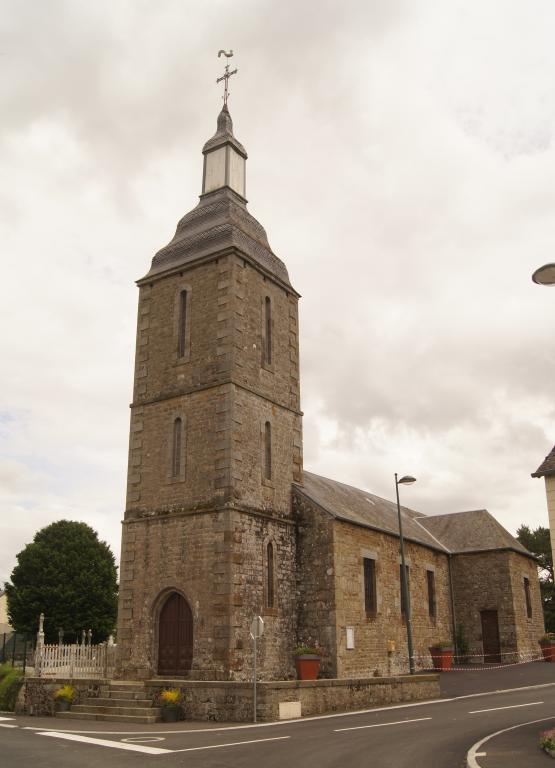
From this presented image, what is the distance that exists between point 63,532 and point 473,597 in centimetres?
2430

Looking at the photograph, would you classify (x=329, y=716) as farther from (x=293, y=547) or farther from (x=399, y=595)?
(x=399, y=595)

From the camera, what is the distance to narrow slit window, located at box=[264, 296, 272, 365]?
23969 millimetres

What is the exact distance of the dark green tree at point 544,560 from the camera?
50.8 metres

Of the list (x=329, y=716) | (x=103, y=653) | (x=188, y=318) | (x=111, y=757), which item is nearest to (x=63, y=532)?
(x=103, y=653)

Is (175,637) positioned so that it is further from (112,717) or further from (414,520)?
(414,520)

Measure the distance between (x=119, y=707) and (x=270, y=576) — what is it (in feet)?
18.8

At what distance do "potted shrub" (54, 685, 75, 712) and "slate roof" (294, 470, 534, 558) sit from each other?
900 cm

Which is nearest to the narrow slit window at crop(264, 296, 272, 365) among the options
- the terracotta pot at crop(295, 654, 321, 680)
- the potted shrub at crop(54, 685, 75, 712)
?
the terracotta pot at crop(295, 654, 321, 680)

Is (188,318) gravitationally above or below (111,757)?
above

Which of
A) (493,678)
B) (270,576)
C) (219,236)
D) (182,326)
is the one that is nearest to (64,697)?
(270,576)

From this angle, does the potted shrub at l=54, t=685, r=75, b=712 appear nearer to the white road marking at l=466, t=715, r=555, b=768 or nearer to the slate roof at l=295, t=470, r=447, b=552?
the slate roof at l=295, t=470, r=447, b=552

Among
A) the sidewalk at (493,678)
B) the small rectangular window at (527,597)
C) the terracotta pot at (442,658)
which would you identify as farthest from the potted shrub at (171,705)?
the small rectangular window at (527,597)

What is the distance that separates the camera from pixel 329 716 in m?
16.6

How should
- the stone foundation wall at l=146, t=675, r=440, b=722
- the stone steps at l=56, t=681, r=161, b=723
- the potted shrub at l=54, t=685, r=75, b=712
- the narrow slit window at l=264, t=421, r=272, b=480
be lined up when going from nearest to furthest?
the stone foundation wall at l=146, t=675, r=440, b=722, the stone steps at l=56, t=681, r=161, b=723, the potted shrub at l=54, t=685, r=75, b=712, the narrow slit window at l=264, t=421, r=272, b=480
